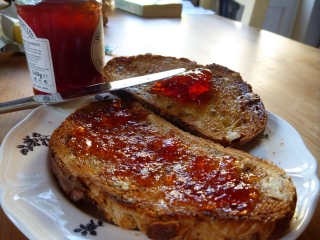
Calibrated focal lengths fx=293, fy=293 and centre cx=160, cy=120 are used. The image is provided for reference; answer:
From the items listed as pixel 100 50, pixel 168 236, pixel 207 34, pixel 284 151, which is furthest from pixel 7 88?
pixel 207 34

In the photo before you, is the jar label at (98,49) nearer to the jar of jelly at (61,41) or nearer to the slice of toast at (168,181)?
the jar of jelly at (61,41)

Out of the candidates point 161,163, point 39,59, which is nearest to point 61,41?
point 39,59

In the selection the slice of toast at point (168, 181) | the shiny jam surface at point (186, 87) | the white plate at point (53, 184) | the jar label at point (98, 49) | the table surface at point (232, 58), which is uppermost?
the jar label at point (98, 49)

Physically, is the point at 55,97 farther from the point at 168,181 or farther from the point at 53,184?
the point at 168,181

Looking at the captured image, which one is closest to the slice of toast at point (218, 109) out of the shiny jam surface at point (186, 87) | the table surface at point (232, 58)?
the shiny jam surface at point (186, 87)

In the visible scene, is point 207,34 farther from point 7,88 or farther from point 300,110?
point 7,88

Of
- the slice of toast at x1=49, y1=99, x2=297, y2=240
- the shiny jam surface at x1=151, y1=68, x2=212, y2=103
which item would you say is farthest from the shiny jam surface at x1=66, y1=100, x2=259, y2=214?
the shiny jam surface at x1=151, y1=68, x2=212, y2=103
